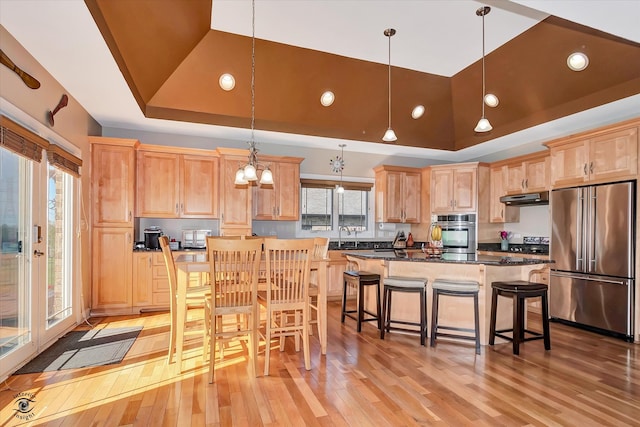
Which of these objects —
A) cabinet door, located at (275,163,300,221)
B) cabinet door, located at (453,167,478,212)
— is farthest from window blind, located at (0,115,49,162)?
cabinet door, located at (453,167,478,212)

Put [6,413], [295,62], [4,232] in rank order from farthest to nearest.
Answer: [295,62] → [4,232] → [6,413]

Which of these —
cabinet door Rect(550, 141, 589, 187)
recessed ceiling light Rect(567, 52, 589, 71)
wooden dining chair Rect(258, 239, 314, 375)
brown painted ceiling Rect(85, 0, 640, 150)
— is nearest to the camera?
wooden dining chair Rect(258, 239, 314, 375)

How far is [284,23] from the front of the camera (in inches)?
147

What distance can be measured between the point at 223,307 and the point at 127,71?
270cm

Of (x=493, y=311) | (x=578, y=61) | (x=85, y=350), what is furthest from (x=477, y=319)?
(x=85, y=350)

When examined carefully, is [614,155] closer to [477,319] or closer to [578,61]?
[578,61]

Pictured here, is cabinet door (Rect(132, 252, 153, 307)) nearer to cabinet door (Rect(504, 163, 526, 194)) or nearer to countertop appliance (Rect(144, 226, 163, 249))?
countertop appliance (Rect(144, 226, 163, 249))

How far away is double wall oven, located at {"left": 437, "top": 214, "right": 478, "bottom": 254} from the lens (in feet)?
19.8

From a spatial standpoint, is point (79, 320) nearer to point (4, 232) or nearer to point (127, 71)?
point (4, 232)

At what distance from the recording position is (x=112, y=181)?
4.66 m

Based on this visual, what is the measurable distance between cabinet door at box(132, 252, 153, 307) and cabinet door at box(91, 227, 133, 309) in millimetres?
69

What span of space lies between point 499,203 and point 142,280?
19.1 ft

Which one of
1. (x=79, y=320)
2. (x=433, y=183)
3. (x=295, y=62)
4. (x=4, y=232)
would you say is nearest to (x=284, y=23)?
(x=295, y=62)

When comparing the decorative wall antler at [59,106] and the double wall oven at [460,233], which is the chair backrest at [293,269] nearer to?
the decorative wall antler at [59,106]
